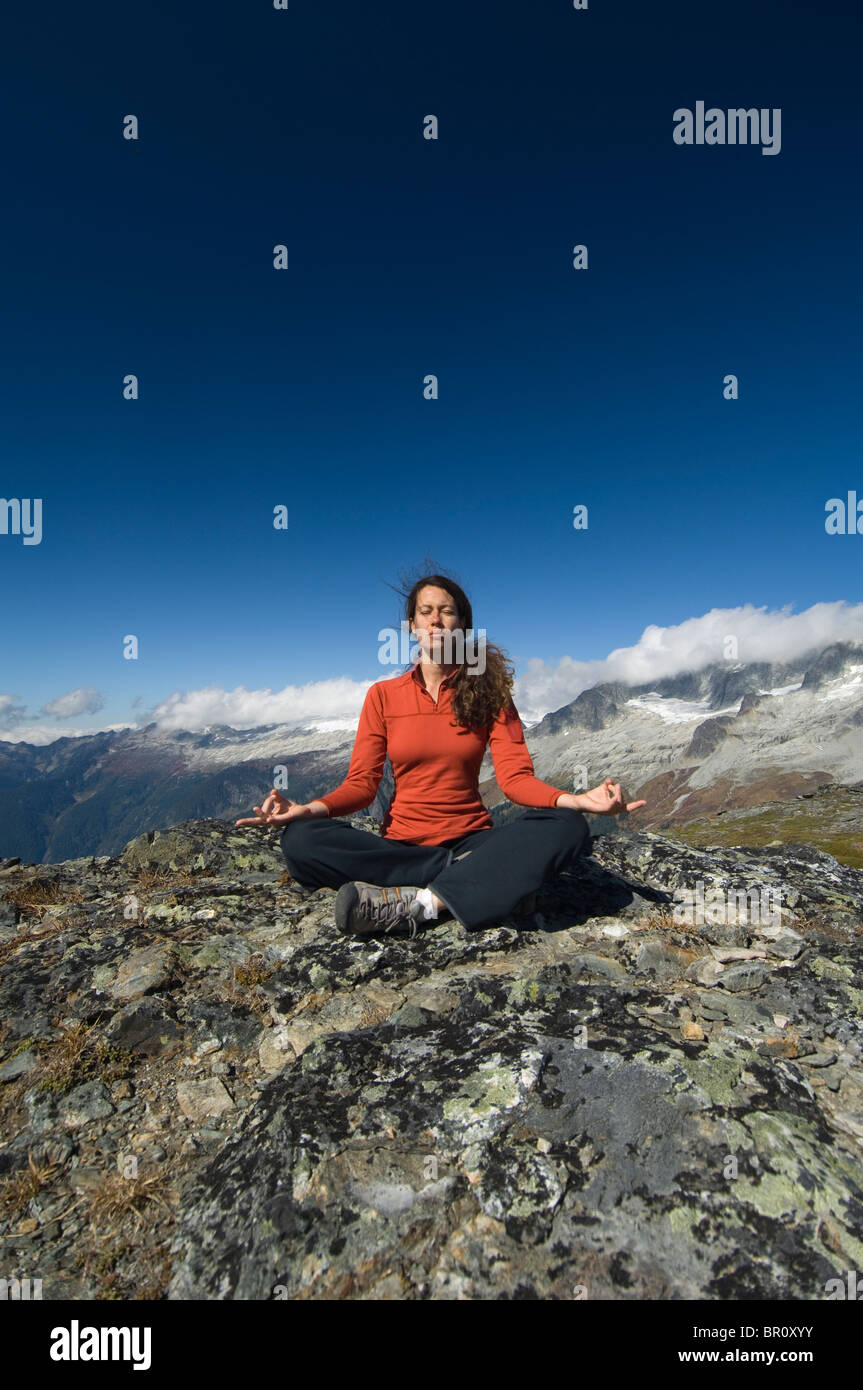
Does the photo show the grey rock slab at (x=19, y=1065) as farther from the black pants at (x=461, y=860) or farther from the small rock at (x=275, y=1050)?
the black pants at (x=461, y=860)

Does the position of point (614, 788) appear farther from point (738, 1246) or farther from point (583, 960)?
point (738, 1246)

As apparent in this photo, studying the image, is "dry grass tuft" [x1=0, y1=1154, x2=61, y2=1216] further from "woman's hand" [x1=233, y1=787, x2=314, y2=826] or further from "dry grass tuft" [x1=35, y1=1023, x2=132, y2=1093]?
"woman's hand" [x1=233, y1=787, x2=314, y2=826]

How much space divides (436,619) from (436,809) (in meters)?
2.70

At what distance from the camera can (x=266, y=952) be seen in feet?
25.4

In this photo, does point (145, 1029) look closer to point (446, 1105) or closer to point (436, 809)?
point (446, 1105)

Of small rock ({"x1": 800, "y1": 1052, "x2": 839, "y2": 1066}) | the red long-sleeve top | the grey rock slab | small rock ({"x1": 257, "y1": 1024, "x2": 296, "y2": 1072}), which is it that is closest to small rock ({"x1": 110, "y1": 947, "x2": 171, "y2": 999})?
the grey rock slab

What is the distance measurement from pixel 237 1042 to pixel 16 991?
9.65 feet

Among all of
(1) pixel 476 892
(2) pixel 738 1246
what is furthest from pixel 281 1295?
(1) pixel 476 892

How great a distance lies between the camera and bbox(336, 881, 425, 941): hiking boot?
715 centimetres

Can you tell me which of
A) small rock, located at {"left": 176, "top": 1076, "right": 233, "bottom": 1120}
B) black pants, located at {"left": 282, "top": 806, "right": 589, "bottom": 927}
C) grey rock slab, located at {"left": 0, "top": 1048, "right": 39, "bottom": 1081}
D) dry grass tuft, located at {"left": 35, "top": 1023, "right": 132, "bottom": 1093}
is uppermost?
black pants, located at {"left": 282, "top": 806, "right": 589, "bottom": 927}

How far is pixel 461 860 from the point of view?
7543mm

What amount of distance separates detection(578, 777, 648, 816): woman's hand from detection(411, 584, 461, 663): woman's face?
3093 mm

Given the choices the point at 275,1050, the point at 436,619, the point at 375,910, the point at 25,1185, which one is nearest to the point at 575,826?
the point at 375,910
